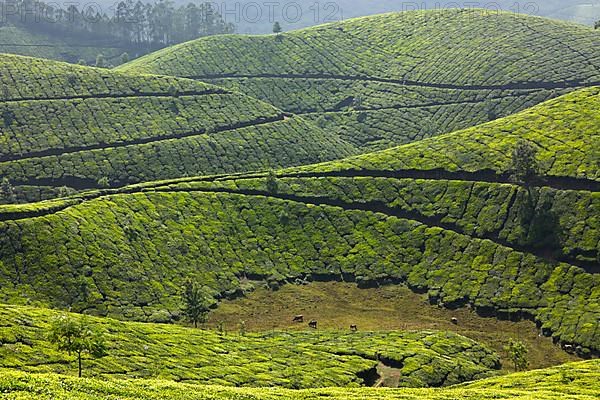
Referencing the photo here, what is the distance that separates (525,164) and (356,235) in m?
41.7

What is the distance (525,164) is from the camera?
461 feet

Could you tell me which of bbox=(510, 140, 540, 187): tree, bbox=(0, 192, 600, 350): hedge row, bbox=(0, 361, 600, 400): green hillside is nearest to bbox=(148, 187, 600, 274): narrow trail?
bbox=(0, 192, 600, 350): hedge row

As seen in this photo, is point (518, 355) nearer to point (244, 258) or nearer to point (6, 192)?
point (244, 258)

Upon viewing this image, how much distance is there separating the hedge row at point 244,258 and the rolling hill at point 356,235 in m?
0.30

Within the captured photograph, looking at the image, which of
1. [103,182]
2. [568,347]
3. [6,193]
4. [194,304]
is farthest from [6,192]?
[568,347]

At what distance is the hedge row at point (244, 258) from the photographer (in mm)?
114250

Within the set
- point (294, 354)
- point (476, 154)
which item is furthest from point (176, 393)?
point (476, 154)

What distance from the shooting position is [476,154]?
524 ft

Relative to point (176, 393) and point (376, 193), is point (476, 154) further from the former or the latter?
point (176, 393)

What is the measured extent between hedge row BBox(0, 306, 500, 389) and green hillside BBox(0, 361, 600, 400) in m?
14.6

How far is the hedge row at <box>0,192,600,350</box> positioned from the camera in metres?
114

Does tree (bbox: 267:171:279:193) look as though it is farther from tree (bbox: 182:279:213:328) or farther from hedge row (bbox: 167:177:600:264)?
tree (bbox: 182:279:213:328)

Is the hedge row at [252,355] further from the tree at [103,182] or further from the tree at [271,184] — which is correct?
the tree at [103,182]

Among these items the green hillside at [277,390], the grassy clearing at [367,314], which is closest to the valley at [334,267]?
the grassy clearing at [367,314]
